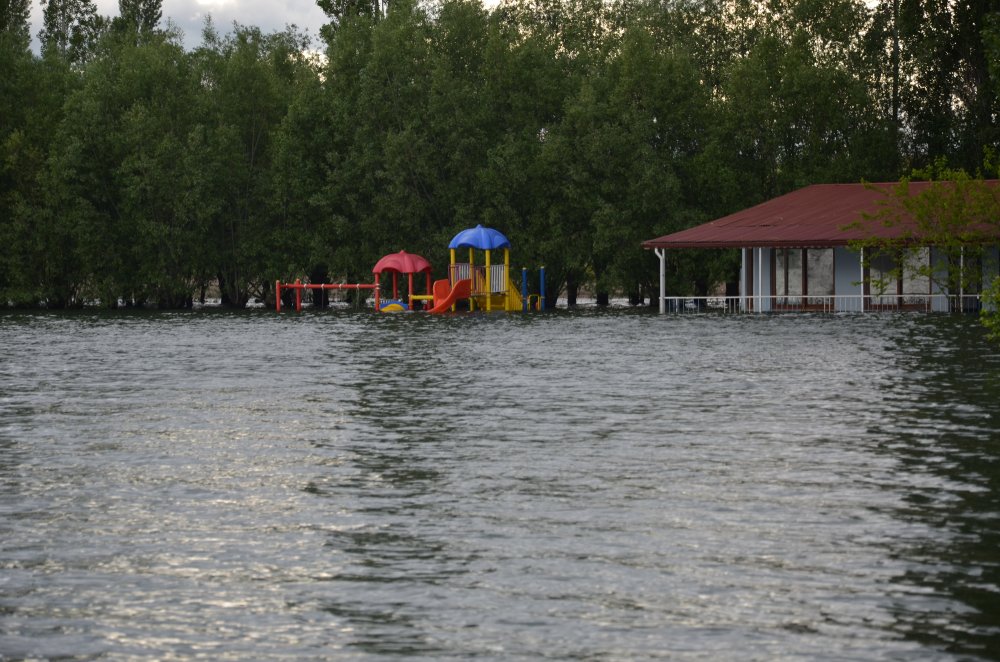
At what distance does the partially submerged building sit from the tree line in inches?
340

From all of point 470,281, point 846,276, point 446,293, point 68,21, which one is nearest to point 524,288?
point 470,281

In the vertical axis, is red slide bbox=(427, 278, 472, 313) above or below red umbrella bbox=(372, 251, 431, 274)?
below

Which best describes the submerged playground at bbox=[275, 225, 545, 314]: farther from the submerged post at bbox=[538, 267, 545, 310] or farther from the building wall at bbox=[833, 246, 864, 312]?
the building wall at bbox=[833, 246, 864, 312]

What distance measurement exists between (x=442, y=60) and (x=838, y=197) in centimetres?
2473

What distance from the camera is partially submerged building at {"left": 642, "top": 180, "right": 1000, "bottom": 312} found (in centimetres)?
5631

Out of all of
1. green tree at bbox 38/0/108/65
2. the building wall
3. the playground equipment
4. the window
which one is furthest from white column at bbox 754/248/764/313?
green tree at bbox 38/0/108/65

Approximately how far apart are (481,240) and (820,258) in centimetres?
1495

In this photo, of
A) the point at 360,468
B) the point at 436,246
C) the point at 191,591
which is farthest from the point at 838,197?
the point at 191,591

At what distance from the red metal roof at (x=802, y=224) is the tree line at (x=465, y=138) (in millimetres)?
7339

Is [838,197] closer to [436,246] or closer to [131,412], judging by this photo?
[436,246]

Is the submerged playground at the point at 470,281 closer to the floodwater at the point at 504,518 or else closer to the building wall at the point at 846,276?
the building wall at the point at 846,276

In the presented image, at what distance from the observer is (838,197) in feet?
206

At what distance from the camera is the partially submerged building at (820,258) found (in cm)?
5631

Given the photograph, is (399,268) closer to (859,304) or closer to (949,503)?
(859,304)
